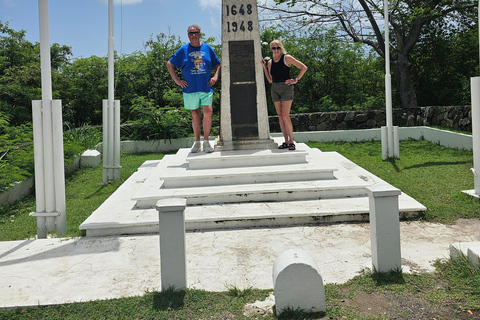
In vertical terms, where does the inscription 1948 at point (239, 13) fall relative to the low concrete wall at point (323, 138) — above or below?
above

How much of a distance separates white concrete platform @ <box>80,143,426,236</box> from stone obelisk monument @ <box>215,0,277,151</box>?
66 cm

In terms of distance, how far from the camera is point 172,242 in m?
3.35

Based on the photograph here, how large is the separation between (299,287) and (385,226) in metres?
0.93

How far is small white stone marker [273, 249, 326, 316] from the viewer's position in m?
3.01

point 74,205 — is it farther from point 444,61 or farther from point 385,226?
point 444,61

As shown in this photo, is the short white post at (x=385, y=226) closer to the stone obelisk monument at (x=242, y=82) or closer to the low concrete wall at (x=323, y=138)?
the stone obelisk monument at (x=242, y=82)

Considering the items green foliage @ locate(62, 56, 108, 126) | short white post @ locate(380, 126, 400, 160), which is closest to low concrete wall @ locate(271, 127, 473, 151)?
short white post @ locate(380, 126, 400, 160)

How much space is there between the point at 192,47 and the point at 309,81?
8.72m

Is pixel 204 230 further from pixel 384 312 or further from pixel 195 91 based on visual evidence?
pixel 195 91

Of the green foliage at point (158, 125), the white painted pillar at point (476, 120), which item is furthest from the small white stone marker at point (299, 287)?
the green foliage at point (158, 125)

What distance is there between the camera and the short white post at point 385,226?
11.5 feet

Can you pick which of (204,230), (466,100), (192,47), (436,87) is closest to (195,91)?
(192,47)

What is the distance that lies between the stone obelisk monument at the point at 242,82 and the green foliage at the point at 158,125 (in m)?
4.90

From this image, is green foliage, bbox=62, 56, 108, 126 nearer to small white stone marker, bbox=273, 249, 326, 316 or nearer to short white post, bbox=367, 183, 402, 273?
short white post, bbox=367, 183, 402, 273
